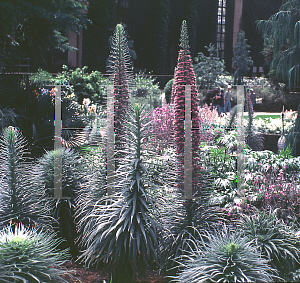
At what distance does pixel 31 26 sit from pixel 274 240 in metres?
12.0

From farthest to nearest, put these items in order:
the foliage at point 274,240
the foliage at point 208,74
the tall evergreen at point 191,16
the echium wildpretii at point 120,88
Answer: the tall evergreen at point 191,16
the foliage at point 208,74
the echium wildpretii at point 120,88
the foliage at point 274,240

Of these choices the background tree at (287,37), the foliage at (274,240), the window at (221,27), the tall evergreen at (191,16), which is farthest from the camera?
the window at (221,27)

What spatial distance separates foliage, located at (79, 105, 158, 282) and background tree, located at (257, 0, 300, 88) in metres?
4.50

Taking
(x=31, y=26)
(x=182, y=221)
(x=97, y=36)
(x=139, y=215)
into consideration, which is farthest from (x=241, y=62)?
(x=139, y=215)

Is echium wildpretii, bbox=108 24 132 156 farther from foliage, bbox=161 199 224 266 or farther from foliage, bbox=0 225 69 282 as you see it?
foliage, bbox=0 225 69 282

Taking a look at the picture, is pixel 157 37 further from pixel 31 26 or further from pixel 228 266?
pixel 228 266

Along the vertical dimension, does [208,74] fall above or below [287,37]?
above

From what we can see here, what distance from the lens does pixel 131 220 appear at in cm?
282

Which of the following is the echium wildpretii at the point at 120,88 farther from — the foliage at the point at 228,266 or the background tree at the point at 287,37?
the background tree at the point at 287,37

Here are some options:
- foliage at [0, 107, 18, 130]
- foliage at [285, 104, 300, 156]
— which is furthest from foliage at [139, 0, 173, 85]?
foliage at [0, 107, 18, 130]

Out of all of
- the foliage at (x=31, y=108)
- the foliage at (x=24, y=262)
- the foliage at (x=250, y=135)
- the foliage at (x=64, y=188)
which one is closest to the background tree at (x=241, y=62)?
the foliage at (x=250, y=135)

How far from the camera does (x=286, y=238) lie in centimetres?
327

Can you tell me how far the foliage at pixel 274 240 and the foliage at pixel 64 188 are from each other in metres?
1.86

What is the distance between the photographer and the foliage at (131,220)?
9.48ft
